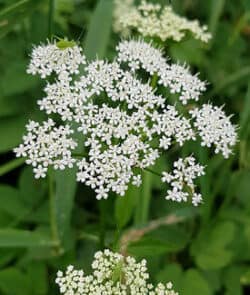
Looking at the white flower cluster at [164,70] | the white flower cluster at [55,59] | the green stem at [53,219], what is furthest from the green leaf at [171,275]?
the white flower cluster at [55,59]

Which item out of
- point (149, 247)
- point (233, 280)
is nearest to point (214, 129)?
point (149, 247)

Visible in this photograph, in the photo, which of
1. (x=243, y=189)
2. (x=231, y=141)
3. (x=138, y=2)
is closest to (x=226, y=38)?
(x=138, y=2)

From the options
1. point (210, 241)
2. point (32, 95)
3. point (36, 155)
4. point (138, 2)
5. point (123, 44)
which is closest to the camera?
point (36, 155)

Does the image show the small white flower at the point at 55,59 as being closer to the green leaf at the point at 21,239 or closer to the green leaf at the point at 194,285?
the green leaf at the point at 21,239

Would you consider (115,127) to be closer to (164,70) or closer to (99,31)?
(164,70)

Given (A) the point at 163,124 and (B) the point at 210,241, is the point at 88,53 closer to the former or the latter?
(A) the point at 163,124

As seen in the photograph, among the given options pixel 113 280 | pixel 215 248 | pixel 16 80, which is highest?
pixel 16 80
